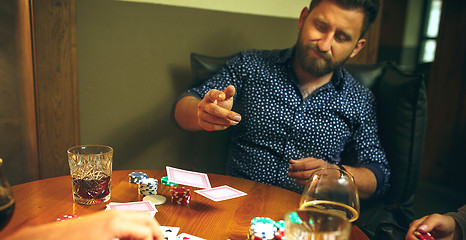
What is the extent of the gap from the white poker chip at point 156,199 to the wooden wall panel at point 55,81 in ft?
3.87

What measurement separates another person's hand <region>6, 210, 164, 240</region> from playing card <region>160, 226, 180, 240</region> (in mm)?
249

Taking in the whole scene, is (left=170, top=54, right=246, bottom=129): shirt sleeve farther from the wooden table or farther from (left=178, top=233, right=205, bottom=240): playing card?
(left=178, top=233, right=205, bottom=240): playing card

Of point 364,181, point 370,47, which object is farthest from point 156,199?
point 370,47

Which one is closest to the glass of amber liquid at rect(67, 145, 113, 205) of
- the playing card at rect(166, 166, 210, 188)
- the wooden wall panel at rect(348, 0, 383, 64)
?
the playing card at rect(166, 166, 210, 188)

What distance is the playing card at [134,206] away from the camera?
2.91ft

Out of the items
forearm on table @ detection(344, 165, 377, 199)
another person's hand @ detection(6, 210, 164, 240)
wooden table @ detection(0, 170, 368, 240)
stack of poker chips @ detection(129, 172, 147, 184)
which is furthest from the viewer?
forearm on table @ detection(344, 165, 377, 199)

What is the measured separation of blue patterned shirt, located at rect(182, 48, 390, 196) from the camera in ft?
5.17

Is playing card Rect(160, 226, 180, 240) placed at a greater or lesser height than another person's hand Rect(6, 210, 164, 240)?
lesser

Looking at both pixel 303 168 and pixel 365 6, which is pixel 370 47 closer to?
pixel 365 6

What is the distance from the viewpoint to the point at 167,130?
211 centimetres

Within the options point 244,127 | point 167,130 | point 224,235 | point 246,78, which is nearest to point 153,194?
point 224,235

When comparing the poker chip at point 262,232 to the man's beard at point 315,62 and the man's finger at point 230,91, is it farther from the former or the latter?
the man's beard at point 315,62

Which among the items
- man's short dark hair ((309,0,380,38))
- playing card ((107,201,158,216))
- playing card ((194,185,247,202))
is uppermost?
man's short dark hair ((309,0,380,38))

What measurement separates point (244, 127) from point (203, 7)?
2.81 ft
